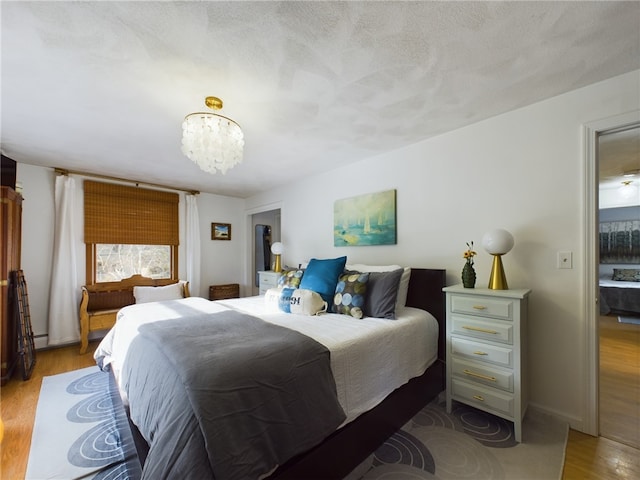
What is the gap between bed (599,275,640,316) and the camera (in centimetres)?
441

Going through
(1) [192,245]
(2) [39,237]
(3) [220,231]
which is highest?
(3) [220,231]

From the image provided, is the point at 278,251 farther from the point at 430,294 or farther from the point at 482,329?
the point at 482,329

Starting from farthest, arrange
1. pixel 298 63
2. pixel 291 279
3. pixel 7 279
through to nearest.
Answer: pixel 291 279
pixel 7 279
pixel 298 63

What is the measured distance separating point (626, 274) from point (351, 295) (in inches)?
240

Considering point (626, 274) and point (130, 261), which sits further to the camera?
point (626, 274)

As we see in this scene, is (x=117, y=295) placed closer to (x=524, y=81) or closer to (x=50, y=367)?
(x=50, y=367)

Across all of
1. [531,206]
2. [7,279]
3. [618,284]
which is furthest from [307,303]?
[618,284]

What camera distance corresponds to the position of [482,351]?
184 centimetres

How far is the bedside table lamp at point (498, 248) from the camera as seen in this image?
193 cm

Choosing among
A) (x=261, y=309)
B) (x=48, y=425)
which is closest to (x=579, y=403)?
(x=261, y=309)

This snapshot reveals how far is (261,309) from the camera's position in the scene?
2.44m

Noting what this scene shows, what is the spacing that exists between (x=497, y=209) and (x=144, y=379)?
8.74 ft

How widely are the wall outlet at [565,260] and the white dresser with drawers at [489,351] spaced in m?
0.31

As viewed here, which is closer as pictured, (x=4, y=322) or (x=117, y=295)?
(x=4, y=322)
